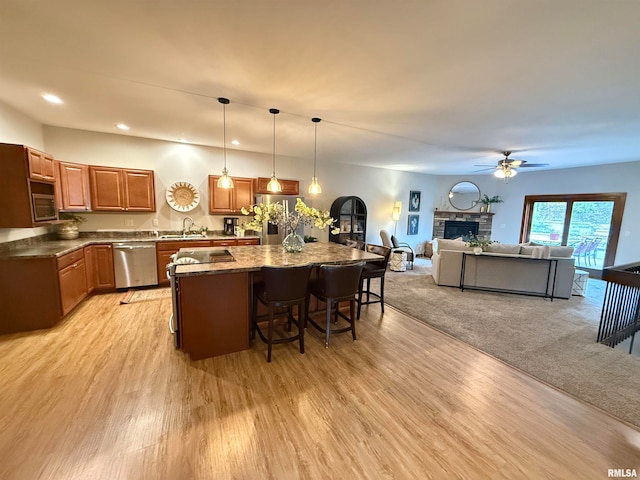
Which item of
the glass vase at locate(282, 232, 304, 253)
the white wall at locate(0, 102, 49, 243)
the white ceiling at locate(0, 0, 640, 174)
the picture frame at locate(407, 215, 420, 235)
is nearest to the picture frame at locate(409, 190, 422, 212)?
the picture frame at locate(407, 215, 420, 235)

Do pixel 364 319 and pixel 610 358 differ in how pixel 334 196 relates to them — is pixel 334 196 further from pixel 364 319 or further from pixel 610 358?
pixel 610 358

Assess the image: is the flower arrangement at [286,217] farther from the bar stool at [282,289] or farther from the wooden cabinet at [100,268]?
the wooden cabinet at [100,268]

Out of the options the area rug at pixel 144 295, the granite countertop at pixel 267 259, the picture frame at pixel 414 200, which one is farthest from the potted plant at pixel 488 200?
the area rug at pixel 144 295

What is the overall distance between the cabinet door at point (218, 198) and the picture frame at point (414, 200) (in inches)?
217

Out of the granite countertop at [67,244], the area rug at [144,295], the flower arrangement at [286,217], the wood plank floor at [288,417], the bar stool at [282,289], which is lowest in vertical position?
the wood plank floor at [288,417]

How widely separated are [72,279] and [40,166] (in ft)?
5.01

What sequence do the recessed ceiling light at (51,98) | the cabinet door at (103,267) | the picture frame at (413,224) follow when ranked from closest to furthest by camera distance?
the recessed ceiling light at (51,98), the cabinet door at (103,267), the picture frame at (413,224)

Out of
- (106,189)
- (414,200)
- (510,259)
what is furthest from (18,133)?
(414,200)

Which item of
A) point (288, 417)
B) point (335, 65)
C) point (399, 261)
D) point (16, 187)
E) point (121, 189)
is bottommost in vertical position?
point (288, 417)

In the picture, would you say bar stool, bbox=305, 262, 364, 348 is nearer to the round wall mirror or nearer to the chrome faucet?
the chrome faucet

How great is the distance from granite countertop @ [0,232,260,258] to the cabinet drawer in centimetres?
6

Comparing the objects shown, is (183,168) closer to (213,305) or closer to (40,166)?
(40,166)

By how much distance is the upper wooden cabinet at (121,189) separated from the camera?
14.5 ft

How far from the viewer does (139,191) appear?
186 inches
